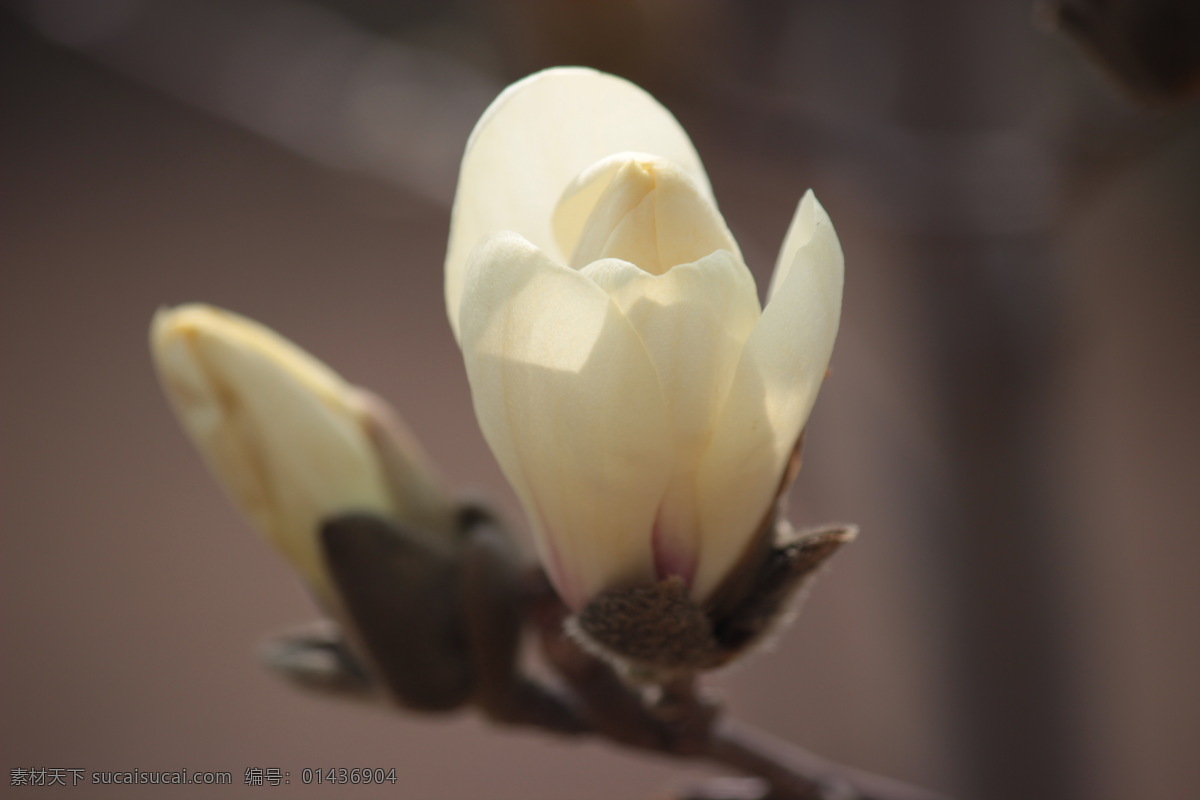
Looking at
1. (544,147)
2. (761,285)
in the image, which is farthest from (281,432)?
(761,285)

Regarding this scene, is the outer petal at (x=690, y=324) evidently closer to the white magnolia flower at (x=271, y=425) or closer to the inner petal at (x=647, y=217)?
the inner petal at (x=647, y=217)

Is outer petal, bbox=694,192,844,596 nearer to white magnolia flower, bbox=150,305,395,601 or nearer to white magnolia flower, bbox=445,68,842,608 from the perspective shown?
white magnolia flower, bbox=445,68,842,608

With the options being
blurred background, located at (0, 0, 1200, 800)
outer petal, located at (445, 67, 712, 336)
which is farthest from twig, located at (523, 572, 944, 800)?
outer petal, located at (445, 67, 712, 336)

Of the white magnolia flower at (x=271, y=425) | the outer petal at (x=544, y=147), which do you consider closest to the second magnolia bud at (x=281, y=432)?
the white magnolia flower at (x=271, y=425)

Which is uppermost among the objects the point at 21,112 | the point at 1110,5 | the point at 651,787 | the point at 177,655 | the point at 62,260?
the point at 21,112

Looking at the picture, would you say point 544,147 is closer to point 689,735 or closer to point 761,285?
point 689,735

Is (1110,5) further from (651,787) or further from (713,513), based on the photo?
(651,787)

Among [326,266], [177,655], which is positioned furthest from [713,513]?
[326,266]
